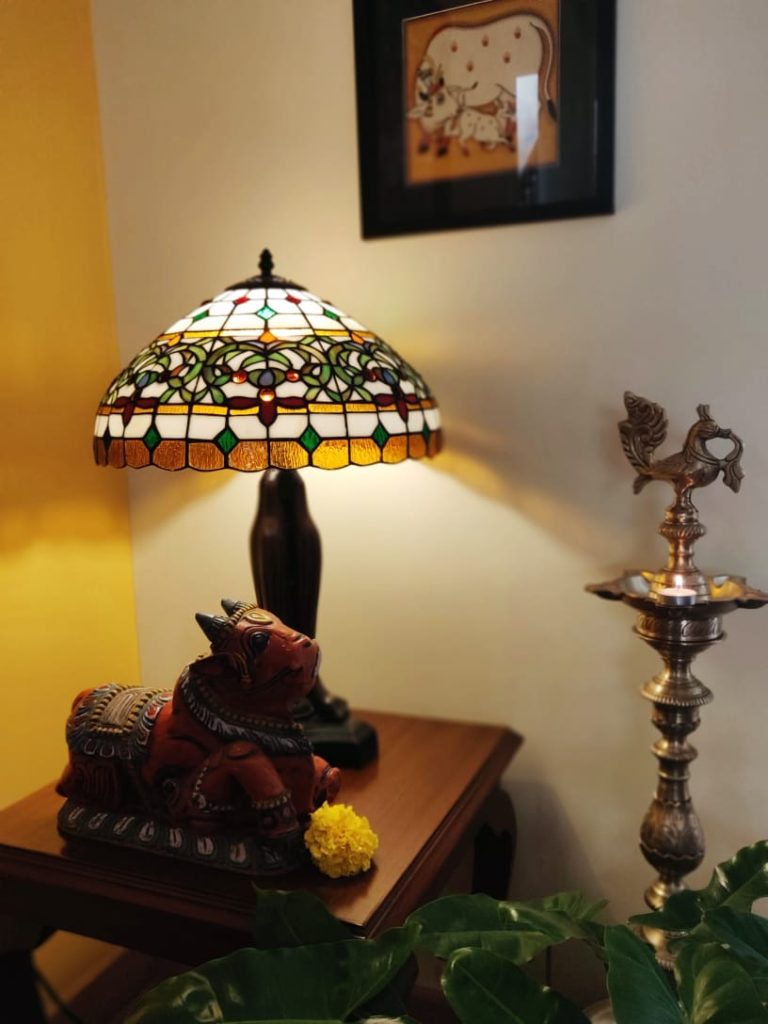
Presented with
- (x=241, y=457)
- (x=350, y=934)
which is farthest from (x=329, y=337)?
(x=350, y=934)

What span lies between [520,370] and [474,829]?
59 centimetres

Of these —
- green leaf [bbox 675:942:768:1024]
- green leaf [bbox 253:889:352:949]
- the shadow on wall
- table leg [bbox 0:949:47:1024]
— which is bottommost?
table leg [bbox 0:949:47:1024]

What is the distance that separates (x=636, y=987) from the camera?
1.90ft

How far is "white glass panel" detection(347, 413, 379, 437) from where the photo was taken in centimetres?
81

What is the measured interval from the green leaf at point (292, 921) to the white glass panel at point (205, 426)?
0.43m

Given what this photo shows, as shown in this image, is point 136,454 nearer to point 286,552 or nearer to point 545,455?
point 286,552

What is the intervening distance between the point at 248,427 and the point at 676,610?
504mm

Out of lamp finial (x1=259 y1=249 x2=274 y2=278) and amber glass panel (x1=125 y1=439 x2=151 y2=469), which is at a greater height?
lamp finial (x1=259 y1=249 x2=274 y2=278)

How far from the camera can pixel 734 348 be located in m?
0.97

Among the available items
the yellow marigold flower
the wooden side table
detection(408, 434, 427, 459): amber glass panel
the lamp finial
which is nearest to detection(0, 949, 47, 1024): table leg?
the wooden side table

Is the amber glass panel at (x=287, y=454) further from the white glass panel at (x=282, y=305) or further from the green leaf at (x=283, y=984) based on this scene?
the green leaf at (x=283, y=984)

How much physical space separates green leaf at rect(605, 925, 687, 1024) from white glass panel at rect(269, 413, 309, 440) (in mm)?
519

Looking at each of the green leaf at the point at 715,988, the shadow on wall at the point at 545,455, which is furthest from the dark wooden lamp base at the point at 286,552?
the green leaf at the point at 715,988

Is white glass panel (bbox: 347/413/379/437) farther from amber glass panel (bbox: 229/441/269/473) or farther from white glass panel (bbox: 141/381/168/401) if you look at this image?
white glass panel (bbox: 141/381/168/401)
